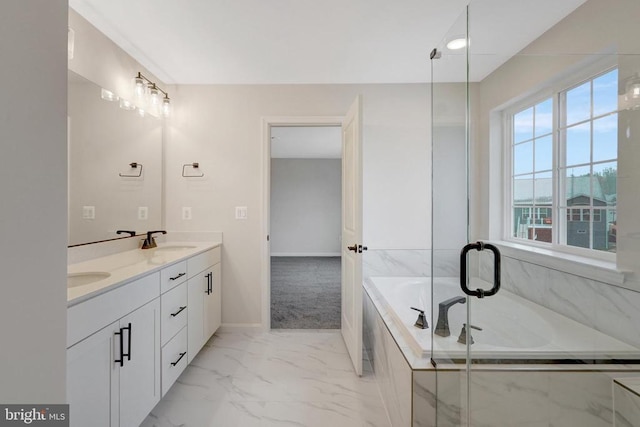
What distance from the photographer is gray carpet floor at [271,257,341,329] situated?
3041 mm

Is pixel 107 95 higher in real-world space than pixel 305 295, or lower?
higher

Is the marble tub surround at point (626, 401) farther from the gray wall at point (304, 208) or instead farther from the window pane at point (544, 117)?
the gray wall at point (304, 208)

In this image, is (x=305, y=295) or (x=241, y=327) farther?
(x=305, y=295)

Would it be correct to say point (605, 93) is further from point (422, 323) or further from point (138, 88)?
point (138, 88)

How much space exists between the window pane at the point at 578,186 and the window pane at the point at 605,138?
0.07 metres

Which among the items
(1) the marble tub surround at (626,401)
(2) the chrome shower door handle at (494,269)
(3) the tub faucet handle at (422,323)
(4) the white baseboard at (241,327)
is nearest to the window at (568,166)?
(2) the chrome shower door handle at (494,269)

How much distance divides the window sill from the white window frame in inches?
0.7

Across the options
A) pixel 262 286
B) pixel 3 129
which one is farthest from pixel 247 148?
pixel 3 129

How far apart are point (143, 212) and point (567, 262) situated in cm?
285

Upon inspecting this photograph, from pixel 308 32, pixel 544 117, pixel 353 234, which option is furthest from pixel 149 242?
pixel 544 117

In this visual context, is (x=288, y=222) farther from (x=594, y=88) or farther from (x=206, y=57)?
(x=594, y=88)

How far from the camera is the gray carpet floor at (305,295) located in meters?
3.04

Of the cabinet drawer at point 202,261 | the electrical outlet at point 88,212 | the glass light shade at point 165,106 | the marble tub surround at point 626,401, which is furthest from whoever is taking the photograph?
the glass light shade at point 165,106

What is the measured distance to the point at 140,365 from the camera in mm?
1479
